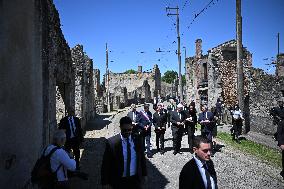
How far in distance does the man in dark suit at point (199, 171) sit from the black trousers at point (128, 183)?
1.39m

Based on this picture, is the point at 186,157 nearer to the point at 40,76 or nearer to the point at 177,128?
the point at 177,128

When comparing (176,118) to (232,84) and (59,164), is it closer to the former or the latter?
(59,164)

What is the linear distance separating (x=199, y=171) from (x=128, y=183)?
1.56 meters

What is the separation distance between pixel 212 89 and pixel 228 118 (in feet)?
14.2

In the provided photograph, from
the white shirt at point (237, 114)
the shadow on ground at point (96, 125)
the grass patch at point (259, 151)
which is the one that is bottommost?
the grass patch at point (259, 151)

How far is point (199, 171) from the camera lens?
3.83 meters

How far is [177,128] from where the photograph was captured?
11.7 metres

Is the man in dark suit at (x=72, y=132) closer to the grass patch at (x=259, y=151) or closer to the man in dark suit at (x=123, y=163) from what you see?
the man in dark suit at (x=123, y=163)

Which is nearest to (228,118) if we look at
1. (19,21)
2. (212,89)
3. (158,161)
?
(212,89)

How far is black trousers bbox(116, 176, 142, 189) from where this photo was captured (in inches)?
197

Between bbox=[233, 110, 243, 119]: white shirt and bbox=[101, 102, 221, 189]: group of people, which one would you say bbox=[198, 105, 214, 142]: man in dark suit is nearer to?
bbox=[233, 110, 243, 119]: white shirt

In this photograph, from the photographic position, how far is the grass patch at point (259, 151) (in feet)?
34.1

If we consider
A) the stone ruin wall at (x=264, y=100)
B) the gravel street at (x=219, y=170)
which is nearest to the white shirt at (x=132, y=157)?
the gravel street at (x=219, y=170)

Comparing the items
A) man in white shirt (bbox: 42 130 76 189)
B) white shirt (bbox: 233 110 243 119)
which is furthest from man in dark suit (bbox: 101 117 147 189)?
white shirt (bbox: 233 110 243 119)
